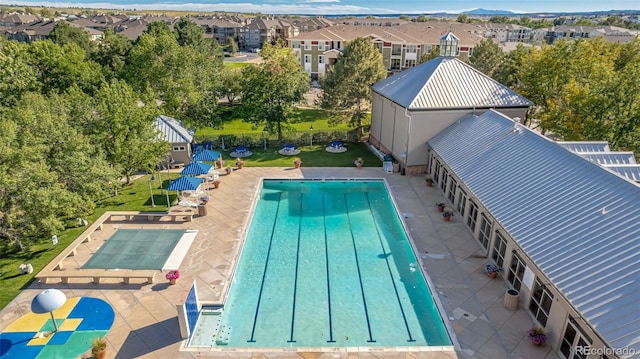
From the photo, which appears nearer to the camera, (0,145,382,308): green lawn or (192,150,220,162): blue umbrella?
(0,145,382,308): green lawn

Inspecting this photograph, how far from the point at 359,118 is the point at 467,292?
27.3 metres

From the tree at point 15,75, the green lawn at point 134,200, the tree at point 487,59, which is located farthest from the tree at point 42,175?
the tree at point 487,59

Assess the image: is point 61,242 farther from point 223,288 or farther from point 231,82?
point 231,82

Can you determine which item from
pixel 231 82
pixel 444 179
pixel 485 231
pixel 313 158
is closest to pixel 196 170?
pixel 313 158

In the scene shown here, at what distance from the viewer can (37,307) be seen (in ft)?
51.3

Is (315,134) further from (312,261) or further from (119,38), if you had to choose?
(119,38)

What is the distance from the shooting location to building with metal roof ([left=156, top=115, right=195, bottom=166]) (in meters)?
34.8

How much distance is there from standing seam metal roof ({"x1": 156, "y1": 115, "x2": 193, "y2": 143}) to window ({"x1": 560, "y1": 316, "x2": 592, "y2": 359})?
30647mm

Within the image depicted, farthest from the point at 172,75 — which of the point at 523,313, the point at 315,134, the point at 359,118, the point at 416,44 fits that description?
the point at 416,44

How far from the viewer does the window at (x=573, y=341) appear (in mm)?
13812

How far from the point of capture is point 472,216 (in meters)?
24.5

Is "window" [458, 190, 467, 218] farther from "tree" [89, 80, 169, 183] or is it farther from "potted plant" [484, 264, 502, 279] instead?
"tree" [89, 80, 169, 183]

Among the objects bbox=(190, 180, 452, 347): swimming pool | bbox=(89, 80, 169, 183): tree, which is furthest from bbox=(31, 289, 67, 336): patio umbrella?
bbox=(89, 80, 169, 183): tree

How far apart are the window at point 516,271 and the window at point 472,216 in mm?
4875
